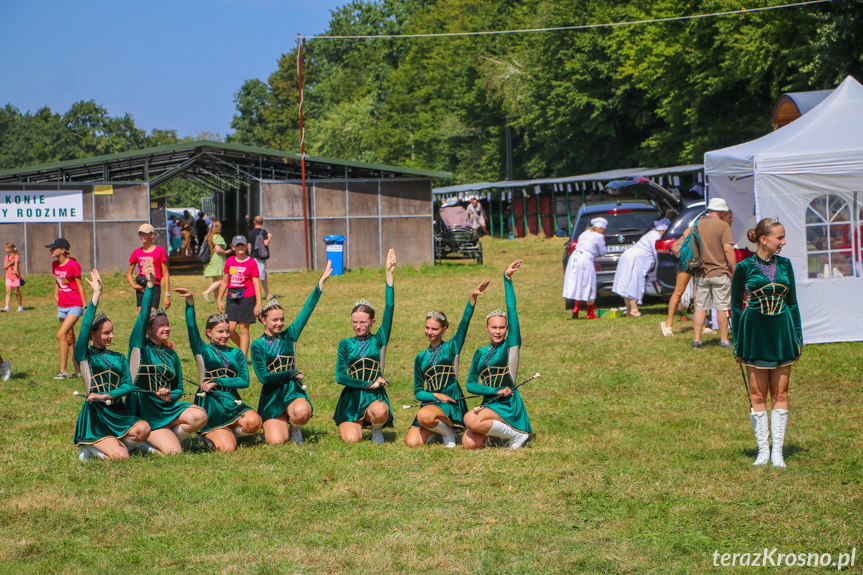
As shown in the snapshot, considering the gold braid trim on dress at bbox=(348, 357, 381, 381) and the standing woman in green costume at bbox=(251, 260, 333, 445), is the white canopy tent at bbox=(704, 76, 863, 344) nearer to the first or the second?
the gold braid trim on dress at bbox=(348, 357, 381, 381)

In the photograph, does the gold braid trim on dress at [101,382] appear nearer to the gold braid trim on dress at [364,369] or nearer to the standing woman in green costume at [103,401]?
the standing woman in green costume at [103,401]

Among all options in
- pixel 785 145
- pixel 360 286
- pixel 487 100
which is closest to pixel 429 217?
pixel 360 286

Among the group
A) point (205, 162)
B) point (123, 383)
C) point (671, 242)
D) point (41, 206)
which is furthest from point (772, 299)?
point (205, 162)

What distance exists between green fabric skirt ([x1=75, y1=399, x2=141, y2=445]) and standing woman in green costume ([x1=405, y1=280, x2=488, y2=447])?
Answer: 2285mm

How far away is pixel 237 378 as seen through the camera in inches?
283

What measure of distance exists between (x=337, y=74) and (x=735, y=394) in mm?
95743

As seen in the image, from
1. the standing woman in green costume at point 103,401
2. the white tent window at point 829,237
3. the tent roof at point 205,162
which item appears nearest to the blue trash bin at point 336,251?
the tent roof at point 205,162

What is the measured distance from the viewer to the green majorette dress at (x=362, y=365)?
Result: 720 centimetres

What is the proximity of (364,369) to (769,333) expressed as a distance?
3182mm

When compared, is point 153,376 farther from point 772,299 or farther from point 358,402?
point 772,299

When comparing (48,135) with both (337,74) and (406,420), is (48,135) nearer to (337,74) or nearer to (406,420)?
(337,74)

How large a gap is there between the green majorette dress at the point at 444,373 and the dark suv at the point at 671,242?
8296mm

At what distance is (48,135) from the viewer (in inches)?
4574

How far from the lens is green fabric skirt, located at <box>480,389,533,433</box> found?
271 inches
